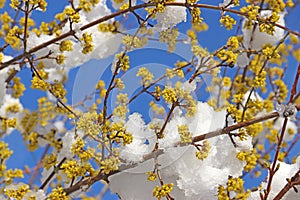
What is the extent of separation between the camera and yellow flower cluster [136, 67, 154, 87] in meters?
0.76

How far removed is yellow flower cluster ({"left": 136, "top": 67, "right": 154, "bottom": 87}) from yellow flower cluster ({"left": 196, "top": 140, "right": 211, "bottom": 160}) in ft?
0.43

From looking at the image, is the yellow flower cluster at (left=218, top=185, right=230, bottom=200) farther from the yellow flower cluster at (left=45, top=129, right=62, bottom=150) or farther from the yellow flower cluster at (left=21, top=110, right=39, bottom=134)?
the yellow flower cluster at (left=21, top=110, right=39, bottom=134)

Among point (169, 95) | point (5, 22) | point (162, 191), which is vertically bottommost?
point (162, 191)

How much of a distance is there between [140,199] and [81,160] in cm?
11

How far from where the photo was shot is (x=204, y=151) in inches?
28.0

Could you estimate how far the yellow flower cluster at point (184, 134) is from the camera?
2.28ft

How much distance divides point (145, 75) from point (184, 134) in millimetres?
123

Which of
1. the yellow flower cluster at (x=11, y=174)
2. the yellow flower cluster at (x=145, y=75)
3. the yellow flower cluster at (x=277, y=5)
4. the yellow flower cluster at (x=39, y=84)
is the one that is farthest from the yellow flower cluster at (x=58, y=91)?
the yellow flower cluster at (x=277, y=5)

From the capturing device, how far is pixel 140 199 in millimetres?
754

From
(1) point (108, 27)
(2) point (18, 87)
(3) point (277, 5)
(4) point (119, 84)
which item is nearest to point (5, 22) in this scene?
(2) point (18, 87)

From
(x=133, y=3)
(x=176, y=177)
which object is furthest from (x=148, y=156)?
(x=133, y=3)

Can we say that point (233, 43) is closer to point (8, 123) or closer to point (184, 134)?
point (184, 134)

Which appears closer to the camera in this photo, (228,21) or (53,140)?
(228,21)

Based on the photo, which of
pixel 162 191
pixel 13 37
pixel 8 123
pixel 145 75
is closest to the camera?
pixel 162 191
